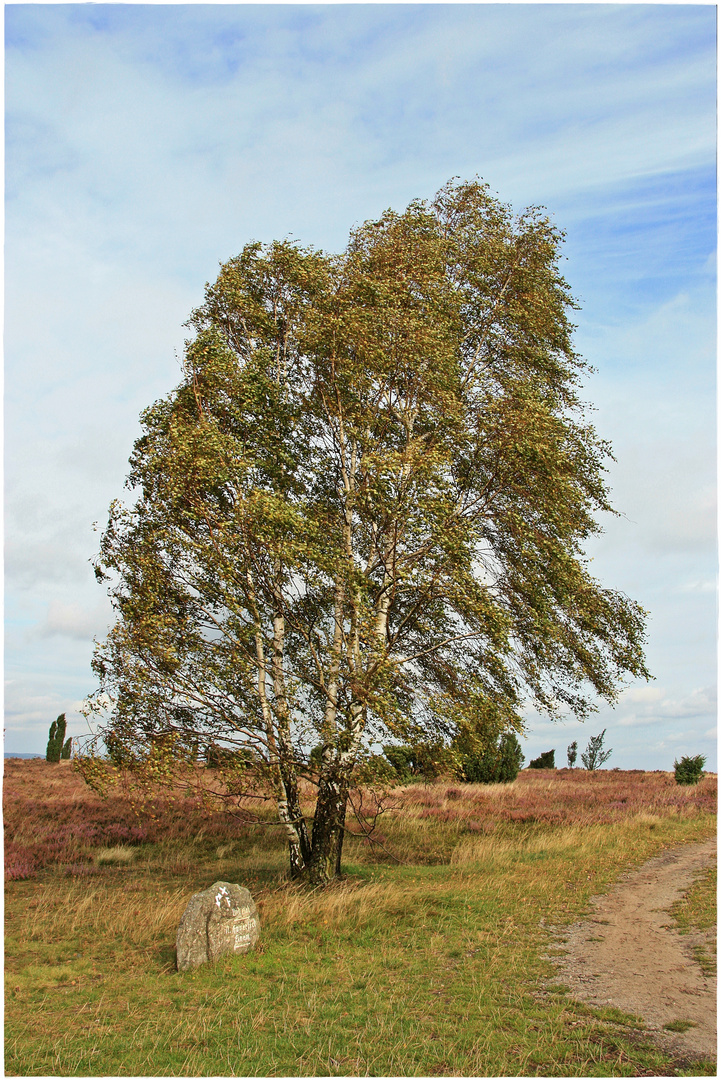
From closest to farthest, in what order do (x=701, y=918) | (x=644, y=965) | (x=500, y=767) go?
(x=644, y=965), (x=701, y=918), (x=500, y=767)

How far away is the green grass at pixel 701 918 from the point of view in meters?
11.2

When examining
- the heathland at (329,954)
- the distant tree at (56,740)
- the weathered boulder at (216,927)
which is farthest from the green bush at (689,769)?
the distant tree at (56,740)

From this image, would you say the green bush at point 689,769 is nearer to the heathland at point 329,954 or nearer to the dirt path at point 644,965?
the heathland at point 329,954

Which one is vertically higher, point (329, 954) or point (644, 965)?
point (644, 965)

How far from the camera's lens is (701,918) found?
531 inches

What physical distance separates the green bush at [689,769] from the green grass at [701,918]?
23.4m

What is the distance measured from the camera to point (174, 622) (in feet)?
47.8

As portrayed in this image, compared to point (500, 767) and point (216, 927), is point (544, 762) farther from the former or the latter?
point (216, 927)

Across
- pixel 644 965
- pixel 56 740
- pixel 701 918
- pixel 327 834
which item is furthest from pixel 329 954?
pixel 56 740

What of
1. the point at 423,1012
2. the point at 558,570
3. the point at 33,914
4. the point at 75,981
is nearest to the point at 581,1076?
the point at 423,1012

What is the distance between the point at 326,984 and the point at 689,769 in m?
34.1

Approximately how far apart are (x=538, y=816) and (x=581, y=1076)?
19.6 metres

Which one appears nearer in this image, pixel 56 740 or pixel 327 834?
pixel 327 834

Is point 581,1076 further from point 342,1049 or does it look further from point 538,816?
point 538,816
